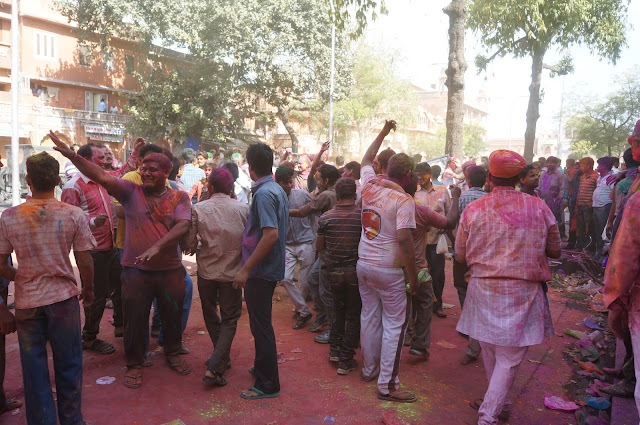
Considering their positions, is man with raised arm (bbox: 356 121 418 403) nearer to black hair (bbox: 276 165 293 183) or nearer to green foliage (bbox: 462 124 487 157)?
black hair (bbox: 276 165 293 183)

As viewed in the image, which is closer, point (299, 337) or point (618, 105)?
point (299, 337)

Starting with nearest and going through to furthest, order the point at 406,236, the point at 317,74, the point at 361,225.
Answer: the point at 406,236, the point at 361,225, the point at 317,74

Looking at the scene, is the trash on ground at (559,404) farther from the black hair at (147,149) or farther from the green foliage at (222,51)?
the green foliage at (222,51)

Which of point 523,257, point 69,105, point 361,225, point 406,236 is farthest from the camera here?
point 69,105

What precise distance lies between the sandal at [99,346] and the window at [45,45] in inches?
1217

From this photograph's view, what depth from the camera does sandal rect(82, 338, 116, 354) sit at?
4.88m

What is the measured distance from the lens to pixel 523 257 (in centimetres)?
327

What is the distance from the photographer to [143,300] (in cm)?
410

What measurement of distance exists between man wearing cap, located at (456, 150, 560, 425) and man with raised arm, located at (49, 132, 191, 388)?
2432 millimetres

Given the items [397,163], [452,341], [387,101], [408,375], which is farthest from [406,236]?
[387,101]

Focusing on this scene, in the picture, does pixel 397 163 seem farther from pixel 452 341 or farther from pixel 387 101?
pixel 387 101

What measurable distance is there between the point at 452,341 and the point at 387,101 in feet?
125

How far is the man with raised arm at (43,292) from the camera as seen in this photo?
10.2 ft

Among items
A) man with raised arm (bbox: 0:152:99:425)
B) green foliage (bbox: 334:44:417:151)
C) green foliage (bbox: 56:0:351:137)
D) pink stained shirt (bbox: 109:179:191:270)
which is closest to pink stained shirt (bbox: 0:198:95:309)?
man with raised arm (bbox: 0:152:99:425)
